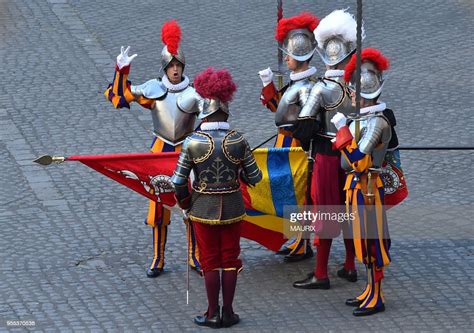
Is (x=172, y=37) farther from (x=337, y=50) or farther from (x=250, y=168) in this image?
(x=250, y=168)

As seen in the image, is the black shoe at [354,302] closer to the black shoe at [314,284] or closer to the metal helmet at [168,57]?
the black shoe at [314,284]

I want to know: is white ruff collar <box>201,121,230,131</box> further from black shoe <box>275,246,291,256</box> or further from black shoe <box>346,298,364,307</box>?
black shoe <box>275,246,291,256</box>

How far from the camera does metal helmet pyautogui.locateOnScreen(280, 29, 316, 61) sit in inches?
381

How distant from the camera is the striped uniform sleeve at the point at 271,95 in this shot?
9992 mm

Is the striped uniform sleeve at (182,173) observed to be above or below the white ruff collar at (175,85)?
below

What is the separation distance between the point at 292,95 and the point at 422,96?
16.2 ft

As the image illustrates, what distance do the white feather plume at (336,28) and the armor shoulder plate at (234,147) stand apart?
131 cm

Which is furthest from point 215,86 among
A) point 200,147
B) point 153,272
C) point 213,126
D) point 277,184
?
point 153,272

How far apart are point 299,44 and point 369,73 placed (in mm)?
888

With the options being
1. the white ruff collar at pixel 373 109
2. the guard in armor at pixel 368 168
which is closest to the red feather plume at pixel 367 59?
the guard in armor at pixel 368 168

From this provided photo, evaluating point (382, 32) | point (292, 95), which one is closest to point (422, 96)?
point (382, 32)

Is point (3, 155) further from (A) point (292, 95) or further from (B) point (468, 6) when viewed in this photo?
(B) point (468, 6)

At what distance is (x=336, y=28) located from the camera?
9.55 m

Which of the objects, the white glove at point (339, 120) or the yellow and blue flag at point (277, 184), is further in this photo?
the yellow and blue flag at point (277, 184)
